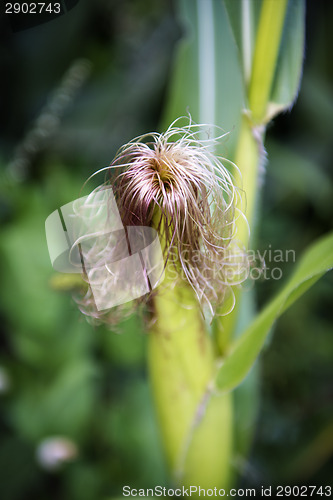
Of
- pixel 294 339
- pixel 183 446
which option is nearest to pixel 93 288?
pixel 183 446

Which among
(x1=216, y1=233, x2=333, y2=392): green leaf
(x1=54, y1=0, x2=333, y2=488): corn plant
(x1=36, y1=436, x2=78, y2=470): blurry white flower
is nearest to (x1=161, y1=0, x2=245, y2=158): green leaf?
(x1=54, y1=0, x2=333, y2=488): corn plant

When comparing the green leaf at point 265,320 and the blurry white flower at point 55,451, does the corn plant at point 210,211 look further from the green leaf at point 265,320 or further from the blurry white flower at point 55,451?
the blurry white flower at point 55,451

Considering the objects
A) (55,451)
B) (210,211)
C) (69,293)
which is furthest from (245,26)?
(55,451)

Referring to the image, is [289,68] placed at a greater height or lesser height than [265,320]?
greater

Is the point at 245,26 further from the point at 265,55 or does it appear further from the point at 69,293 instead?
the point at 69,293

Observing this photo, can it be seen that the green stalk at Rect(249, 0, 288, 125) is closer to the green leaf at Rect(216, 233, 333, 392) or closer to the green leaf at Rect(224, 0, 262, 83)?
→ the green leaf at Rect(224, 0, 262, 83)
